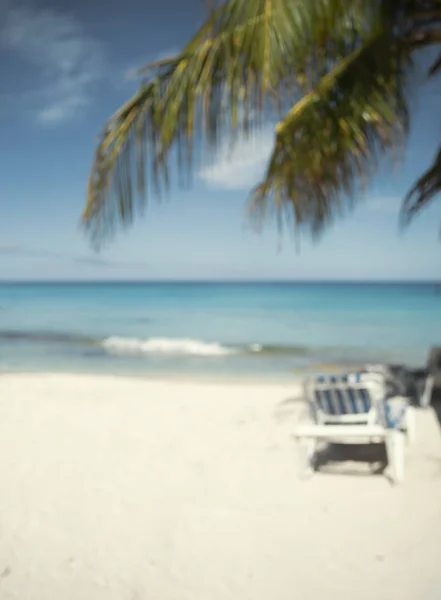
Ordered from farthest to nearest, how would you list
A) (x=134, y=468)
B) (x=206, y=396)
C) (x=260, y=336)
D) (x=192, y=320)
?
(x=192, y=320) → (x=260, y=336) → (x=206, y=396) → (x=134, y=468)

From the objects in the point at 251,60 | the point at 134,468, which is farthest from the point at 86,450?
the point at 251,60

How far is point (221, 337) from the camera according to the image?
2644cm

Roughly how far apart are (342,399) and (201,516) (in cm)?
179

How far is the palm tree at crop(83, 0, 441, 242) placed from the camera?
3.42 metres

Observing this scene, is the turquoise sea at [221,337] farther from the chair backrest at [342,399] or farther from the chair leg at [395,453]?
the chair leg at [395,453]

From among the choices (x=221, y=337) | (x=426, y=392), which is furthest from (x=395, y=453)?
(x=221, y=337)

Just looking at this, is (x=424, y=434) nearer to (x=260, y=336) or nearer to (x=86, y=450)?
(x=86, y=450)

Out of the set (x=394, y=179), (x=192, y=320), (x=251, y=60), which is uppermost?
(x=251, y=60)

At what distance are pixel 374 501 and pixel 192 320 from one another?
104ft

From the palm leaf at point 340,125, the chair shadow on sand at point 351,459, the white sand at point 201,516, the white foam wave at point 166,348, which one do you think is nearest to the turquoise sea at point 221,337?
the white foam wave at point 166,348

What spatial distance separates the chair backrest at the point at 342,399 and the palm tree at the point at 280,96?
1.74 meters

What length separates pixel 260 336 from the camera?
2611 centimetres

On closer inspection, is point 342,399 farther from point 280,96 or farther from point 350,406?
point 280,96

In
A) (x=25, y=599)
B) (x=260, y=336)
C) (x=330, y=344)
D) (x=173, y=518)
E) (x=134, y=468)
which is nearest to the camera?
(x=25, y=599)
